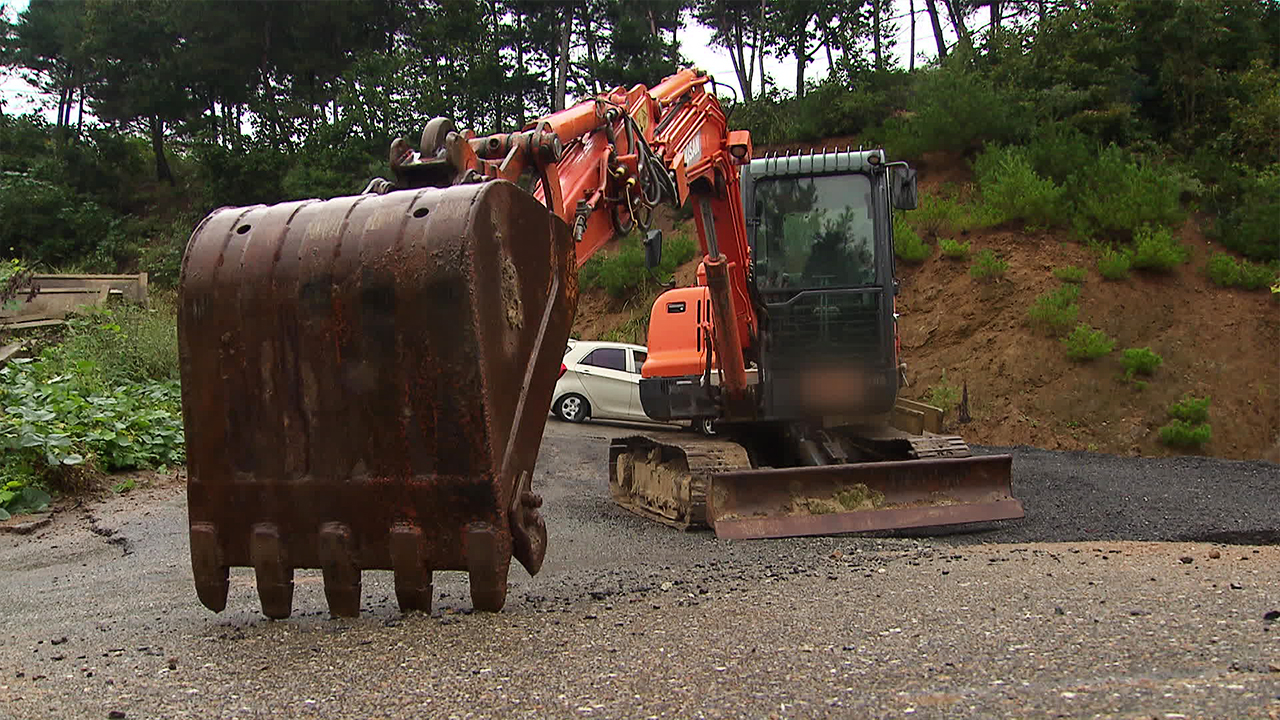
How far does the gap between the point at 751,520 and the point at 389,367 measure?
11.8 feet

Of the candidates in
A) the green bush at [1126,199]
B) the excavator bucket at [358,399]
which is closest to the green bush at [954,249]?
the green bush at [1126,199]

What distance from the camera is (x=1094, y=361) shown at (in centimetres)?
1642

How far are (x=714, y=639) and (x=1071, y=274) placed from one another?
1593 centimetres

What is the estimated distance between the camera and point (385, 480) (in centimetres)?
353

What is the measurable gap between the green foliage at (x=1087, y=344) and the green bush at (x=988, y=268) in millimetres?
2137

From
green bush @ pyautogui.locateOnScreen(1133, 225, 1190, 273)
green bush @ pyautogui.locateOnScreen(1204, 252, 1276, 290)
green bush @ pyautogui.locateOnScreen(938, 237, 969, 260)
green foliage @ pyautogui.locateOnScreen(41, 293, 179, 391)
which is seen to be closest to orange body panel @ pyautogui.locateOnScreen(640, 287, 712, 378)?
green foliage @ pyautogui.locateOnScreen(41, 293, 179, 391)

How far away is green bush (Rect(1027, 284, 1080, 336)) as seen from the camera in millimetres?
16984

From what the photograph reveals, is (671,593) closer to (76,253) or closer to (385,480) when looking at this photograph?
(385,480)

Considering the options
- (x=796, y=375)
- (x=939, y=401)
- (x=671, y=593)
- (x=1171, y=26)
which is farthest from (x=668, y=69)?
(x=671, y=593)

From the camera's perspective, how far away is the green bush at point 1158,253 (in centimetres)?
1731

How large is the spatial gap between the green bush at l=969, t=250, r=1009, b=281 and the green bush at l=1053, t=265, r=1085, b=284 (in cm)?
91

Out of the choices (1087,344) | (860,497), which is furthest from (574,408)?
(860,497)

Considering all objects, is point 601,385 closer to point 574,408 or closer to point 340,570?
point 574,408

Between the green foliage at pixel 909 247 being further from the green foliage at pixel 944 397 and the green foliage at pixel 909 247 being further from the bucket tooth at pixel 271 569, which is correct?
the bucket tooth at pixel 271 569
